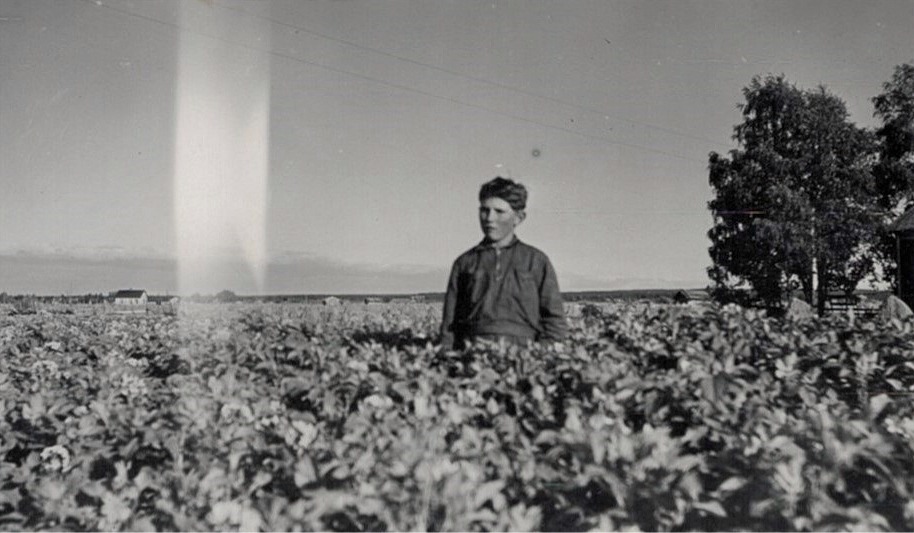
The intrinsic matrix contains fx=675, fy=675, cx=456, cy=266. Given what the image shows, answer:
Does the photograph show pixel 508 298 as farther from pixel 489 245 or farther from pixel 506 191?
pixel 506 191

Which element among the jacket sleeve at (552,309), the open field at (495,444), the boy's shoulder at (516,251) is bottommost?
the open field at (495,444)

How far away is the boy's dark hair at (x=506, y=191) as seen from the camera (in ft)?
13.8

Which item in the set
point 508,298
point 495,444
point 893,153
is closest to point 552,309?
point 508,298

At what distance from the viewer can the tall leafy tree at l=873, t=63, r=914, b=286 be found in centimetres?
3152

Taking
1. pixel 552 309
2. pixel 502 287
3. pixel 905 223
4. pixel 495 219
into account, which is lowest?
pixel 552 309

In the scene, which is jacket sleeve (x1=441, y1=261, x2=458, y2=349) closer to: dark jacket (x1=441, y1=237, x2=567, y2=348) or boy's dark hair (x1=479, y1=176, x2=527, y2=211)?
dark jacket (x1=441, y1=237, x2=567, y2=348)

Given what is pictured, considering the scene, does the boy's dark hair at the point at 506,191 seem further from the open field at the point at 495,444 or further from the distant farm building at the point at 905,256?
the distant farm building at the point at 905,256

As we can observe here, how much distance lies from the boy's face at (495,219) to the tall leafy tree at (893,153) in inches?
1281

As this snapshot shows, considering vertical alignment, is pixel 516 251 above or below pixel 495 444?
above

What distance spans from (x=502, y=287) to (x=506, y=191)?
0.61 metres

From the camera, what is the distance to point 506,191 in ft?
13.8

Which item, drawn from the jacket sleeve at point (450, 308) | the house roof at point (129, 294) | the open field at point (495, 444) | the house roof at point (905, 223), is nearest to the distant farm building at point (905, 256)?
the house roof at point (905, 223)

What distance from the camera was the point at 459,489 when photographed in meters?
2.00

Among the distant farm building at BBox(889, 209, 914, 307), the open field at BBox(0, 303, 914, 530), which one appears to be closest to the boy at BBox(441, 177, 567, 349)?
the open field at BBox(0, 303, 914, 530)
